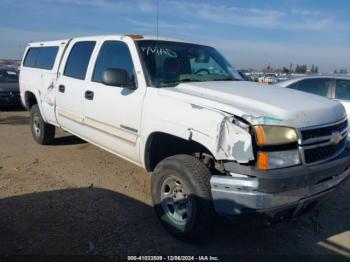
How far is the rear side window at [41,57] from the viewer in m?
6.35

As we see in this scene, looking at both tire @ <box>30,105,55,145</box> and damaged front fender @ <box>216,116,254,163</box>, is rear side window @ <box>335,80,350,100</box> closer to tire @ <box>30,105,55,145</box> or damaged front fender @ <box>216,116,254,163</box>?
damaged front fender @ <box>216,116,254,163</box>

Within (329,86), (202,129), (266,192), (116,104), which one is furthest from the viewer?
(329,86)

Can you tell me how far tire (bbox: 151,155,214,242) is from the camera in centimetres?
330

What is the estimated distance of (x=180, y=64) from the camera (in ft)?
14.6

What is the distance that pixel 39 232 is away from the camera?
3709mm

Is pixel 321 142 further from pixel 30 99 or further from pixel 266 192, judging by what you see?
pixel 30 99

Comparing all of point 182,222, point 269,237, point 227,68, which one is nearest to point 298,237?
point 269,237

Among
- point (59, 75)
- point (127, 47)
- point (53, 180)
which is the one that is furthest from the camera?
point (59, 75)

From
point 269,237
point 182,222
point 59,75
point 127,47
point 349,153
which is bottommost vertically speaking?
point 269,237

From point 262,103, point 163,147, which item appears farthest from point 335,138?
point 163,147

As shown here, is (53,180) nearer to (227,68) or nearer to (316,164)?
(227,68)

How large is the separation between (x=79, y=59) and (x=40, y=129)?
2269mm

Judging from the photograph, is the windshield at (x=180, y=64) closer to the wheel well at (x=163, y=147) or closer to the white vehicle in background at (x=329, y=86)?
the wheel well at (x=163, y=147)

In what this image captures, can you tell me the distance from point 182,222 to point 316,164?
4.51 feet
